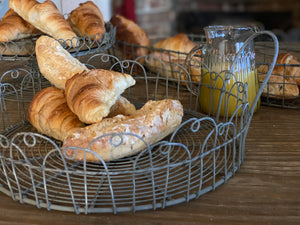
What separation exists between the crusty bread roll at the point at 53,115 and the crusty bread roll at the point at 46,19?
0.25 metres

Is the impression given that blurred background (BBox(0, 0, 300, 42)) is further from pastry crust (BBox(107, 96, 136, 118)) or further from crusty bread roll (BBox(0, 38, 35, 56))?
pastry crust (BBox(107, 96, 136, 118))

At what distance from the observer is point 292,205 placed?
1.87 feet

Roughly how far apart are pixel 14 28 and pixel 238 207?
2.62 feet

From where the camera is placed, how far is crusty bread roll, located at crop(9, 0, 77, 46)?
3.28 ft

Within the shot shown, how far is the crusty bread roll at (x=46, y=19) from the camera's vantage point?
100 centimetres

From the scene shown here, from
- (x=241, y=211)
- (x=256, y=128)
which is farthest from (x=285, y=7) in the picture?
Result: (x=241, y=211)

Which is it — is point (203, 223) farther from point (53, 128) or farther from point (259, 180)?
point (53, 128)

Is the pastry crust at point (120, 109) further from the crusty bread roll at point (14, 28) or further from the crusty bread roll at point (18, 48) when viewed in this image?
the crusty bread roll at point (14, 28)

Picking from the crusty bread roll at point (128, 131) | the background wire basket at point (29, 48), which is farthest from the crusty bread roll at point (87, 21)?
the crusty bread roll at point (128, 131)

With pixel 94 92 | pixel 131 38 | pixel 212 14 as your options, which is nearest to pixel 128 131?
pixel 94 92

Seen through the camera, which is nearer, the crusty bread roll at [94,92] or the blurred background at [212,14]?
the crusty bread roll at [94,92]

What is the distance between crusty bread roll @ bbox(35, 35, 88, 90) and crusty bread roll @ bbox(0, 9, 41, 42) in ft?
0.66

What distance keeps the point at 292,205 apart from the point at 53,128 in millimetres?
460

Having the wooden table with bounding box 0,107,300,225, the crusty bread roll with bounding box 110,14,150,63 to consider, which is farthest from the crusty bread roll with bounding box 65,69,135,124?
the crusty bread roll with bounding box 110,14,150,63
